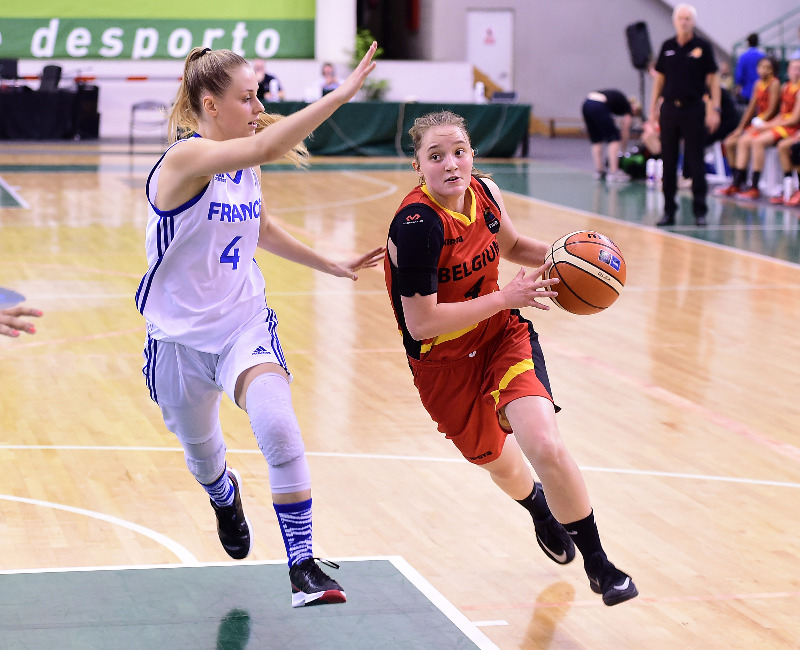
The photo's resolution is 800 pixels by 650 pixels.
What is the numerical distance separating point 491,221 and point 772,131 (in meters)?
11.6

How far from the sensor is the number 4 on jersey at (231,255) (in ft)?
11.9

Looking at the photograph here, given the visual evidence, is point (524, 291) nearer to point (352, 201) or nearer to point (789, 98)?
point (352, 201)

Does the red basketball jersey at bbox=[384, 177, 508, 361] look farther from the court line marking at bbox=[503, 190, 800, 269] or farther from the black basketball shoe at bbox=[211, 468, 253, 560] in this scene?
the court line marking at bbox=[503, 190, 800, 269]

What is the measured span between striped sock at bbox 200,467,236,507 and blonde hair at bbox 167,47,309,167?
1073 millimetres

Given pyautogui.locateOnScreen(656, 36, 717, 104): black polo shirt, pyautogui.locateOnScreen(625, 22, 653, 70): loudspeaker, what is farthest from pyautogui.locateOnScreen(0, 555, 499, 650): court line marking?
pyautogui.locateOnScreen(625, 22, 653, 70): loudspeaker

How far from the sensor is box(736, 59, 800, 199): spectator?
14.2m

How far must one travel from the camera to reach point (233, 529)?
411 cm

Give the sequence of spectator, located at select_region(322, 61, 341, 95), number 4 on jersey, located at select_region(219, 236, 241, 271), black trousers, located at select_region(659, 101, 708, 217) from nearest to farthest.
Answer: number 4 on jersey, located at select_region(219, 236, 241, 271) → black trousers, located at select_region(659, 101, 708, 217) → spectator, located at select_region(322, 61, 341, 95)

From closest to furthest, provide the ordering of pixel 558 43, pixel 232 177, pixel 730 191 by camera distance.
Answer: pixel 232 177, pixel 730 191, pixel 558 43

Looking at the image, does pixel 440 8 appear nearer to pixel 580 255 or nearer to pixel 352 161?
pixel 352 161

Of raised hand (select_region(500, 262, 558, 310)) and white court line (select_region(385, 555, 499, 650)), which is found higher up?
raised hand (select_region(500, 262, 558, 310))

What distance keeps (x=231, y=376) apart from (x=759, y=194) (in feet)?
42.8

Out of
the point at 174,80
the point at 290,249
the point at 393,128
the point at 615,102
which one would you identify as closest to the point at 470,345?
the point at 290,249

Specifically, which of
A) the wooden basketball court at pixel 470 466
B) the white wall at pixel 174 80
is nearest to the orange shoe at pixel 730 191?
the wooden basketball court at pixel 470 466
